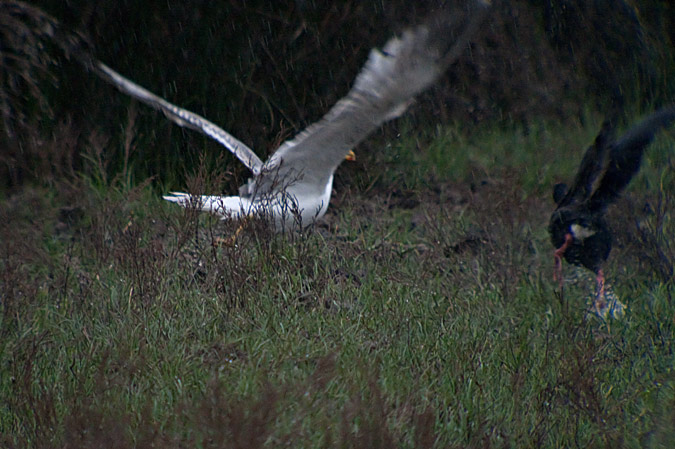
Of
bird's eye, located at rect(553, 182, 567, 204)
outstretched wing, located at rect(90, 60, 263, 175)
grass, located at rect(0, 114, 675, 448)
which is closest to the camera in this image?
grass, located at rect(0, 114, 675, 448)

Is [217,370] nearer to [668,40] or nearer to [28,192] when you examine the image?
[28,192]

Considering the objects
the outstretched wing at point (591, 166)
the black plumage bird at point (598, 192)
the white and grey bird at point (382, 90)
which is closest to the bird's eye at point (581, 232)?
the black plumage bird at point (598, 192)

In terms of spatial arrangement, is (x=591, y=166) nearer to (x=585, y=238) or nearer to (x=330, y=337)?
(x=585, y=238)

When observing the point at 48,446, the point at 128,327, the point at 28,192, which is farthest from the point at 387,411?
the point at 28,192

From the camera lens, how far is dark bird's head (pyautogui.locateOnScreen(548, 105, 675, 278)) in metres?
3.84

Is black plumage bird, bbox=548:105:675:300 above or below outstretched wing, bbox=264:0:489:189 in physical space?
below

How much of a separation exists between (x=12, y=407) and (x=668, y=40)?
6.90 meters

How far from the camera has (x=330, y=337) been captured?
3.23m

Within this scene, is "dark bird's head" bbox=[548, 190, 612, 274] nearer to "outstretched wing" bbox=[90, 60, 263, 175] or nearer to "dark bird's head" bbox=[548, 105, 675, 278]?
"dark bird's head" bbox=[548, 105, 675, 278]

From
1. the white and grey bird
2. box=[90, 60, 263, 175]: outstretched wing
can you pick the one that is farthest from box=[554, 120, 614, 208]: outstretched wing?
box=[90, 60, 263, 175]: outstretched wing

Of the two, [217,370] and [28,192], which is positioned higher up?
[217,370]

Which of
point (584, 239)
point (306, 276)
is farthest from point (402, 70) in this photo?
point (584, 239)

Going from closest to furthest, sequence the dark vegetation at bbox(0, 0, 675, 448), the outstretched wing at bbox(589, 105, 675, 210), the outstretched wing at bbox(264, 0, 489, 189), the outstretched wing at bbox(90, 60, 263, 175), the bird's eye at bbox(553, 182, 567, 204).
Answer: the dark vegetation at bbox(0, 0, 675, 448) → the outstretched wing at bbox(264, 0, 489, 189) → the outstretched wing at bbox(589, 105, 675, 210) → the bird's eye at bbox(553, 182, 567, 204) → the outstretched wing at bbox(90, 60, 263, 175)

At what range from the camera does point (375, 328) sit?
130 inches
